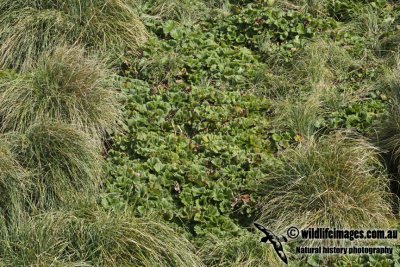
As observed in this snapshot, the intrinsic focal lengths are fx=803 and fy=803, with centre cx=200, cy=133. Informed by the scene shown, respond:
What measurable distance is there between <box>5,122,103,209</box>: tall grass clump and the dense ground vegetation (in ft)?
0.04

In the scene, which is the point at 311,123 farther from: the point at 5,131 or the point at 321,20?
the point at 5,131

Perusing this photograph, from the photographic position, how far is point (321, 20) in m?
8.56

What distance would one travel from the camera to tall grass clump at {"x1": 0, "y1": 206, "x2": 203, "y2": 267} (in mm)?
5699

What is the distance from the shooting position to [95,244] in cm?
578

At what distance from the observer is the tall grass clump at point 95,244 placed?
5.70 meters

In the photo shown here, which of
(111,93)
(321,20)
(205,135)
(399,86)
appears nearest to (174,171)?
(205,135)

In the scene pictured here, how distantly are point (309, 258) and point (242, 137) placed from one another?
5.17 ft

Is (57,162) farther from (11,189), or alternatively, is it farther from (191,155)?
(191,155)

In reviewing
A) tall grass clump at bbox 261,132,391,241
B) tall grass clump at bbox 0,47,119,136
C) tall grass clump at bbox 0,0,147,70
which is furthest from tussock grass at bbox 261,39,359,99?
tall grass clump at bbox 0,47,119,136

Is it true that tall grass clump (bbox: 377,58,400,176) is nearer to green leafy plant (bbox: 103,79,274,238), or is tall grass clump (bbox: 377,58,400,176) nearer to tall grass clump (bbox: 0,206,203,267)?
green leafy plant (bbox: 103,79,274,238)

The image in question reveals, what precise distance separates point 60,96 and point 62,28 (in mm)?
1118

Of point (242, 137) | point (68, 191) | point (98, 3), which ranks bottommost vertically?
point (68, 191)

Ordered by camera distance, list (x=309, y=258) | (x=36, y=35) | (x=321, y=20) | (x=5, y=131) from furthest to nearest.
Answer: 1. (x=321, y=20)
2. (x=36, y=35)
3. (x=5, y=131)
4. (x=309, y=258)

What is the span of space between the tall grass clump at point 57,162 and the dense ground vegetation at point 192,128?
0.01 meters
